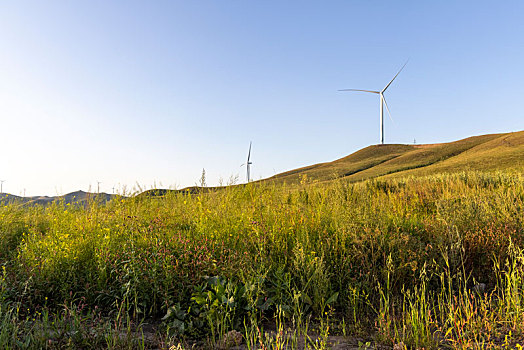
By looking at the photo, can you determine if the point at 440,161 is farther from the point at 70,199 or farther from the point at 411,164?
the point at 70,199

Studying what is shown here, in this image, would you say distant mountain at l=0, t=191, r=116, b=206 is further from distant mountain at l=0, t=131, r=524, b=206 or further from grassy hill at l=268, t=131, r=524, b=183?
grassy hill at l=268, t=131, r=524, b=183

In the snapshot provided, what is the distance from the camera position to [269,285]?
3.69m

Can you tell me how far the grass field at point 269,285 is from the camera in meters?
2.84

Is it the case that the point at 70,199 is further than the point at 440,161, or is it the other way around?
the point at 440,161

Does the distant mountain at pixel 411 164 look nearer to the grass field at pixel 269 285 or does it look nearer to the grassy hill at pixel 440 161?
the grassy hill at pixel 440 161

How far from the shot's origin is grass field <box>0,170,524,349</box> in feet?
9.32

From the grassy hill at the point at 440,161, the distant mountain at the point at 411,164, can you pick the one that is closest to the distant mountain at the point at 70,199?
the distant mountain at the point at 411,164

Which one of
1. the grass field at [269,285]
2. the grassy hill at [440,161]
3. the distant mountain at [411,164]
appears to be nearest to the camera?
the grass field at [269,285]

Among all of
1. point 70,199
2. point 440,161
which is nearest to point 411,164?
point 440,161

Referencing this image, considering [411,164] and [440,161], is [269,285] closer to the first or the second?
[411,164]

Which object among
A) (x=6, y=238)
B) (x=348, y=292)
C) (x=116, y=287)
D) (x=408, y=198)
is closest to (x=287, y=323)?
(x=348, y=292)

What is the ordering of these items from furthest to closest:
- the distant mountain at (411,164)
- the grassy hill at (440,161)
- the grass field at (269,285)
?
the grassy hill at (440,161)
the distant mountain at (411,164)
the grass field at (269,285)

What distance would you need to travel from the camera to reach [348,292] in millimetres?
3736

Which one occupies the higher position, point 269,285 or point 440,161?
point 440,161
